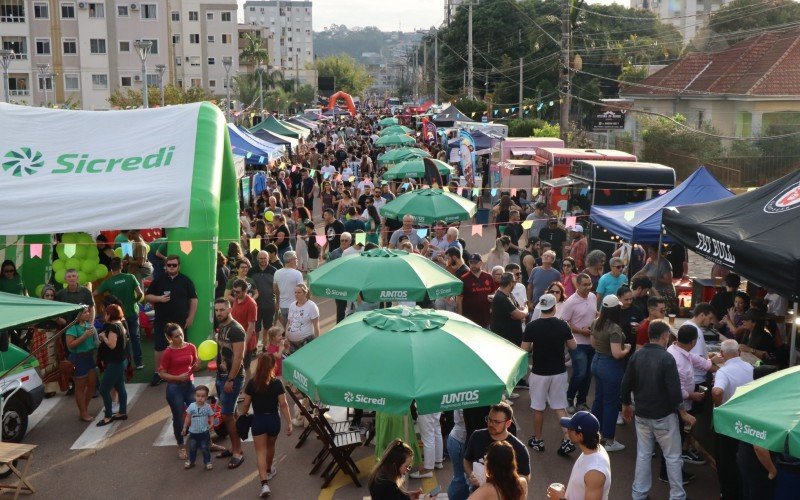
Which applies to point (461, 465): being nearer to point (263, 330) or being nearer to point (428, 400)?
point (428, 400)

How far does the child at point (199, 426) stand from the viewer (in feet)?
29.2

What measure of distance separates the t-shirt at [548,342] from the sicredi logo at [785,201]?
2695 mm

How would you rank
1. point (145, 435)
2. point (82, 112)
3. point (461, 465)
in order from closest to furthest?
point (461, 465)
point (145, 435)
point (82, 112)

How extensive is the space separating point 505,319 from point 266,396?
3.59 m

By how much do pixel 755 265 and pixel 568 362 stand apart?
4.00m

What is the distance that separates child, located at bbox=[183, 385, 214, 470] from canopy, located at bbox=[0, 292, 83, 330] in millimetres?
1490

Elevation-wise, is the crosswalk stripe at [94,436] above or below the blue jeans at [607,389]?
below

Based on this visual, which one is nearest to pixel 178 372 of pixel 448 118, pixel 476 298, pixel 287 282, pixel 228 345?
pixel 228 345

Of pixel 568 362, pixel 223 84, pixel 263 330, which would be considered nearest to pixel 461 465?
pixel 568 362

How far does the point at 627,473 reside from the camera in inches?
350

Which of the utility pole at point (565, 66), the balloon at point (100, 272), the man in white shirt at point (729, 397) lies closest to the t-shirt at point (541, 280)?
the man in white shirt at point (729, 397)

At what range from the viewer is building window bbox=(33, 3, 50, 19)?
219ft

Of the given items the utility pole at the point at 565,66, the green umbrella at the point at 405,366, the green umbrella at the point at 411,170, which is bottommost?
the green umbrella at the point at 405,366

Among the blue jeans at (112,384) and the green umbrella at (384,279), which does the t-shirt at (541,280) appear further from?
the blue jeans at (112,384)
